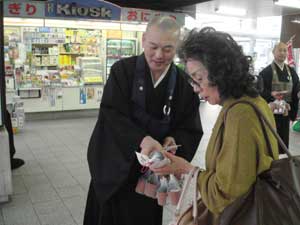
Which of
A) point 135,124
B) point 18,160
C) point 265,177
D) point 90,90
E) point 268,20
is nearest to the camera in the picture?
point 265,177

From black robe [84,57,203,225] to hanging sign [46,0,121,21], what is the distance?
5.70m

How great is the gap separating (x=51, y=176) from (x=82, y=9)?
4.30m

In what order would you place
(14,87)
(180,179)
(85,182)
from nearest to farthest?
(180,179) < (85,182) < (14,87)

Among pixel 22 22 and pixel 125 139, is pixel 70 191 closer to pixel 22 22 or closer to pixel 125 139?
pixel 125 139

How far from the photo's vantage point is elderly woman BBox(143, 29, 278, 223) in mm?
1020

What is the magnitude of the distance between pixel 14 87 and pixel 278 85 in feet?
16.9

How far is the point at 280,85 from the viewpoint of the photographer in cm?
390

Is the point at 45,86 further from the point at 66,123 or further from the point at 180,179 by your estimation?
the point at 180,179

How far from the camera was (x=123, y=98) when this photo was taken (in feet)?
5.55

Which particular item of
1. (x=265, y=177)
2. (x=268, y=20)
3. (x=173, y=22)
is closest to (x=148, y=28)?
(x=173, y=22)

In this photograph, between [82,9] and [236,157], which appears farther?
[82,9]

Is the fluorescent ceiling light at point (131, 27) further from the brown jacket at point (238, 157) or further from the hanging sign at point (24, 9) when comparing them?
the brown jacket at point (238, 157)

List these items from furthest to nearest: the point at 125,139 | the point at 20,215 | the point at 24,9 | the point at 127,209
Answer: the point at 24,9 → the point at 20,215 → the point at 127,209 → the point at 125,139

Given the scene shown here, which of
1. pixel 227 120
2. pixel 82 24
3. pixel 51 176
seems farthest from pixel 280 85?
pixel 82 24
